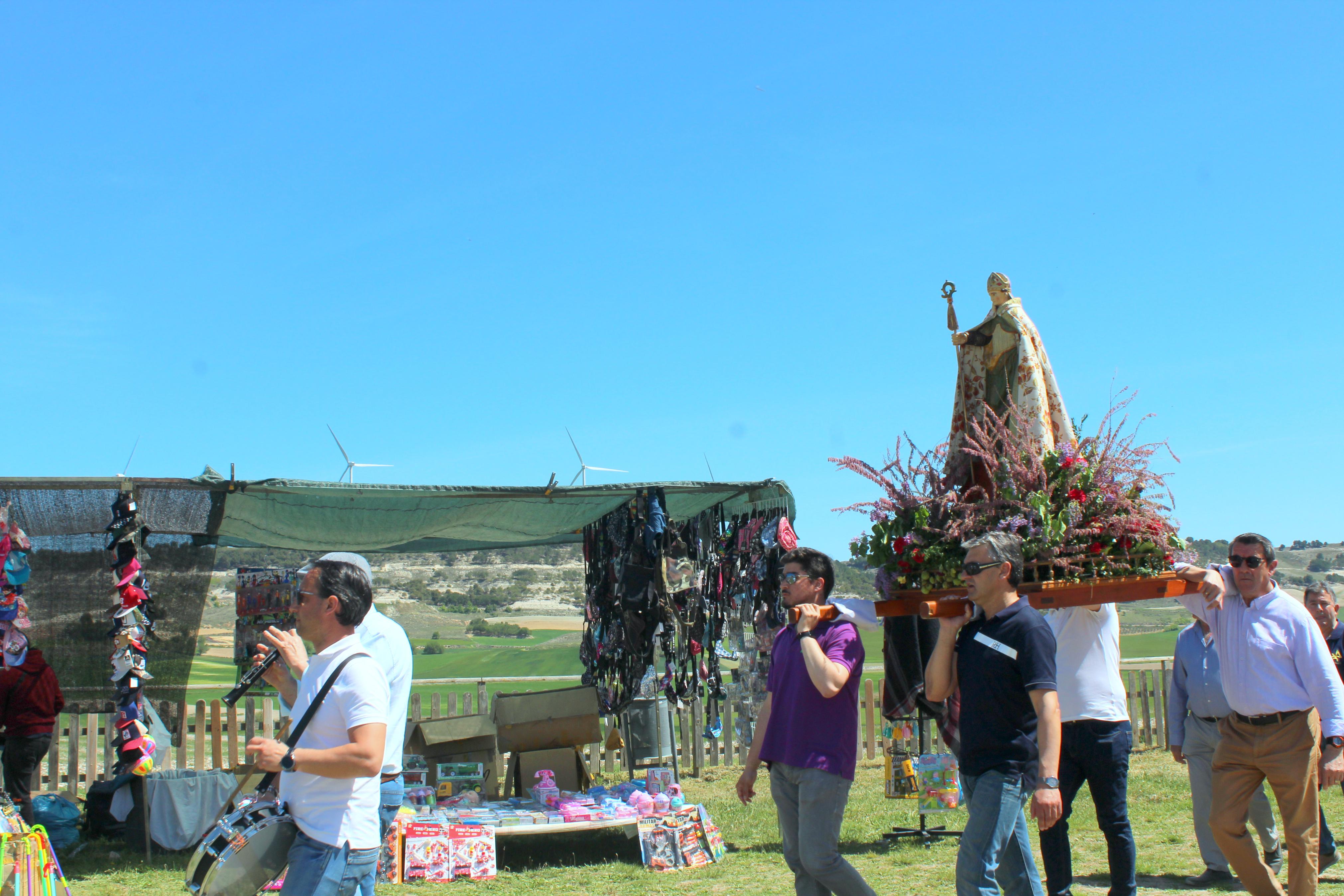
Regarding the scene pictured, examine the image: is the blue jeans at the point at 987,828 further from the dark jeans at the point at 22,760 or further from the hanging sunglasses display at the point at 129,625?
the dark jeans at the point at 22,760

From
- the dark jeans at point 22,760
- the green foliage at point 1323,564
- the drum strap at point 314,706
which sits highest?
the green foliage at point 1323,564

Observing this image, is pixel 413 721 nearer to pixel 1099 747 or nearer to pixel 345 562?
pixel 1099 747

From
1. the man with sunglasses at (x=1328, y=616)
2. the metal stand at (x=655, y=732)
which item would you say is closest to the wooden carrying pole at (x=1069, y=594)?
the man with sunglasses at (x=1328, y=616)

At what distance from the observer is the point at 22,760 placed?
300 inches

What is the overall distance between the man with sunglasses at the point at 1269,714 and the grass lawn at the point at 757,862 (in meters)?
1.45

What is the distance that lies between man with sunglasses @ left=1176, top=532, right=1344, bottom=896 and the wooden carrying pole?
40cm

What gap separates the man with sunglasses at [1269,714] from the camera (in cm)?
421

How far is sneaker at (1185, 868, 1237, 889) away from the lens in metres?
5.80

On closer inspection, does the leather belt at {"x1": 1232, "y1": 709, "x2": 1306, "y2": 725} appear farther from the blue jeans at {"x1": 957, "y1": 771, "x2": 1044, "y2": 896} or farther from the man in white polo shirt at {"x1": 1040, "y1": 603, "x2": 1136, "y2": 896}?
the blue jeans at {"x1": 957, "y1": 771, "x2": 1044, "y2": 896}

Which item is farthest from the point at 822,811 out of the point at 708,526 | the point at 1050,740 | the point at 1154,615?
the point at 1154,615

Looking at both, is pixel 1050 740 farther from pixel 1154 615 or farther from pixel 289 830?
pixel 1154 615

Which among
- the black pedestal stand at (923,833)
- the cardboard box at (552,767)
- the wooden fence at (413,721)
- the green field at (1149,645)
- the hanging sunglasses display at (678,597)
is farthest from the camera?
the green field at (1149,645)

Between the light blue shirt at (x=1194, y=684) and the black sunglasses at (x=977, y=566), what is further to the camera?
the light blue shirt at (x=1194, y=684)

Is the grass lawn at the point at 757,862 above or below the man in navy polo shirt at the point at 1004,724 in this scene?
below
